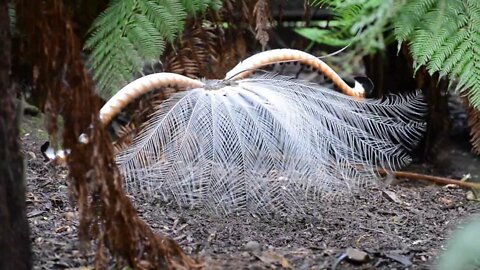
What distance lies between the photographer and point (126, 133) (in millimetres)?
2180

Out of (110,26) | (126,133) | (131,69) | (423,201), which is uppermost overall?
(110,26)

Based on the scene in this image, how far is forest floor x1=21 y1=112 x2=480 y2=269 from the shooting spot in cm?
156

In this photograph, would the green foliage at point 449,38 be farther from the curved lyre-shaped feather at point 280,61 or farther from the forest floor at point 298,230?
the forest floor at point 298,230

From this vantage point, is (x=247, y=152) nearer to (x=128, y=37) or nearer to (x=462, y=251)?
Result: (x=128, y=37)

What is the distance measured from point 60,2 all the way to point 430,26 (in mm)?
1265

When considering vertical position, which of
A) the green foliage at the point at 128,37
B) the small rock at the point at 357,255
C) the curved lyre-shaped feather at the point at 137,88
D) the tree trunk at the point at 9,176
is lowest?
the small rock at the point at 357,255

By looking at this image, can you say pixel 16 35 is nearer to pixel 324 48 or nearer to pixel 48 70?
pixel 48 70

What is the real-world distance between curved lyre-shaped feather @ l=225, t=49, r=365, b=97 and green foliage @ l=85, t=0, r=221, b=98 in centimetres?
24

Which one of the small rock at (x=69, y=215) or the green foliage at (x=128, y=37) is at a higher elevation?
the green foliage at (x=128, y=37)

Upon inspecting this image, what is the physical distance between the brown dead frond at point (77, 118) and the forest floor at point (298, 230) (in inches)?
5.0

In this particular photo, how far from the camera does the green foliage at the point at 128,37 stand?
228cm

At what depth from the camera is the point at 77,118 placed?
4.19 ft

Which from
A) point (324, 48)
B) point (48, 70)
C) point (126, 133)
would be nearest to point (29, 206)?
point (126, 133)

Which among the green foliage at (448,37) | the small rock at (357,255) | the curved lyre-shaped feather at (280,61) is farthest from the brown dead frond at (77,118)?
the green foliage at (448,37)
